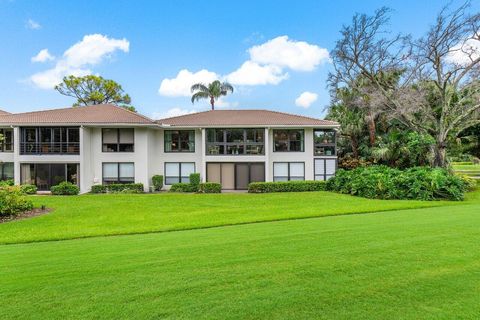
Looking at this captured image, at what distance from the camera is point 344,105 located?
29.2 meters

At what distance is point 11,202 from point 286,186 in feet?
51.3

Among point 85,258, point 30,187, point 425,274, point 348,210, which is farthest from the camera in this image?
point 30,187

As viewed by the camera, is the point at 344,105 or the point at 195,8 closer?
the point at 195,8

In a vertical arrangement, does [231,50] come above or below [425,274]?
above

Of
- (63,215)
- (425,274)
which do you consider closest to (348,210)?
(425,274)

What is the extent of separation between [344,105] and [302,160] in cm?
720

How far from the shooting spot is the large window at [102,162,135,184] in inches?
976

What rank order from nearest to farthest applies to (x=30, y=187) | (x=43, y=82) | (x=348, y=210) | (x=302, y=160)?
(x=348, y=210) < (x=30, y=187) < (x=302, y=160) < (x=43, y=82)

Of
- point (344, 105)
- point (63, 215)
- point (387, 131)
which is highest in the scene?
point (344, 105)

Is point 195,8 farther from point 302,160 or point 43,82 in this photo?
point 43,82

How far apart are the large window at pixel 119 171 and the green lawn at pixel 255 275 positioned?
16.8m

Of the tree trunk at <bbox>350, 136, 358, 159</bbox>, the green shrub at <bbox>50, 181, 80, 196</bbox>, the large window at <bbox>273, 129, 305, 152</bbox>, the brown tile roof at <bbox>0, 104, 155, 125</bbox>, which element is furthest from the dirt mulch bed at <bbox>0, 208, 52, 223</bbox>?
the tree trunk at <bbox>350, 136, 358, 159</bbox>

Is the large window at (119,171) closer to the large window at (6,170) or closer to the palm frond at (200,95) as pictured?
the large window at (6,170)

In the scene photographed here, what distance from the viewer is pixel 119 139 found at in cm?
2483
